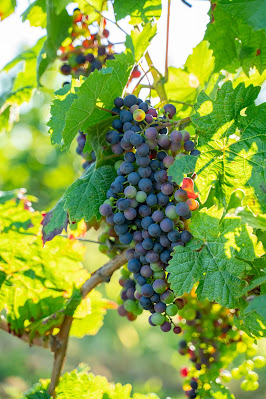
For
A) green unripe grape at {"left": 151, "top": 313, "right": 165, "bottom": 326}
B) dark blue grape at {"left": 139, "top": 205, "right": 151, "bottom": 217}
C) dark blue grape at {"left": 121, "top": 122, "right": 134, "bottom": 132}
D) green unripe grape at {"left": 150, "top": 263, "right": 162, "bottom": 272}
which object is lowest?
green unripe grape at {"left": 151, "top": 313, "right": 165, "bottom": 326}

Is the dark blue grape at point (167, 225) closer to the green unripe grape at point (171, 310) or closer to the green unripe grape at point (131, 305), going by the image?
the green unripe grape at point (171, 310)

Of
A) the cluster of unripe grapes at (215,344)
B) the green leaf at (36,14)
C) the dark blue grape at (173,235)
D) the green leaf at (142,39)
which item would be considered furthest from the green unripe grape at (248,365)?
the green leaf at (36,14)

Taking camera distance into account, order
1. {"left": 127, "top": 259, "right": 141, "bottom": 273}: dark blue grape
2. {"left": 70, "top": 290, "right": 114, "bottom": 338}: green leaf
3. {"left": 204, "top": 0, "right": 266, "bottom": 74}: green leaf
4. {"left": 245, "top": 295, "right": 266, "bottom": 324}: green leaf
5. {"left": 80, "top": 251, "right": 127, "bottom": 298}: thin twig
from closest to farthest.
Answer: {"left": 245, "top": 295, "right": 266, "bottom": 324}: green leaf
{"left": 127, "top": 259, "right": 141, "bottom": 273}: dark blue grape
{"left": 204, "top": 0, "right": 266, "bottom": 74}: green leaf
{"left": 80, "top": 251, "right": 127, "bottom": 298}: thin twig
{"left": 70, "top": 290, "right": 114, "bottom": 338}: green leaf

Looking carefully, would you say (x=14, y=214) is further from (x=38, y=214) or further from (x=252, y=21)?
(x=252, y=21)

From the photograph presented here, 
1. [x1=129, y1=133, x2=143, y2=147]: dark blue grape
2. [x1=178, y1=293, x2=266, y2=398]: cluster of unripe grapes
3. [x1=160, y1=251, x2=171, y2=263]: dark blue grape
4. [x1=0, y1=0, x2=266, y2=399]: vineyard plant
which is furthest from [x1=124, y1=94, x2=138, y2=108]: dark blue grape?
[x1=178, y1=293, x2=266, y2=398]: cluster of unripe grapes

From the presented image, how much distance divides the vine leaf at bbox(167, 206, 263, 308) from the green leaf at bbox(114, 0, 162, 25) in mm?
524

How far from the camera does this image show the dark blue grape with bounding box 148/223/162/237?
783 millimetres

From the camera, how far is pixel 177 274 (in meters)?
0.75

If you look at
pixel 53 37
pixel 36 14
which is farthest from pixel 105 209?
pixel 36 14

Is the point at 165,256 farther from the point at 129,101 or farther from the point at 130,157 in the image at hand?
the point at 129,101

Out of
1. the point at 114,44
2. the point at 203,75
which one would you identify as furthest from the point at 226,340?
the point at 114,44

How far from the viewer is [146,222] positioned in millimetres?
809

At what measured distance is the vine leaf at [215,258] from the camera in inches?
29.4

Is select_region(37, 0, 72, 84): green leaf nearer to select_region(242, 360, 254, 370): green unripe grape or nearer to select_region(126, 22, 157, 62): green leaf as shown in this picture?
select_region(126, 22, 157, 62): green leaf
